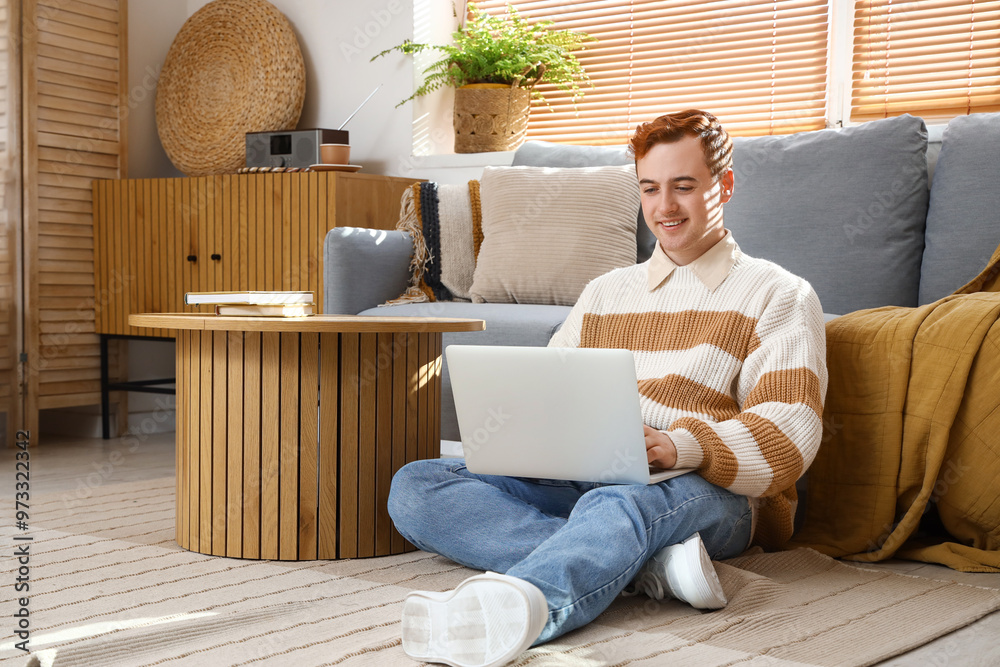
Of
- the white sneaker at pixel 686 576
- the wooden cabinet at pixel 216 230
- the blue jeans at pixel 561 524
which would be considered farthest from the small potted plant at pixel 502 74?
the white sneaker at pixel 686 576

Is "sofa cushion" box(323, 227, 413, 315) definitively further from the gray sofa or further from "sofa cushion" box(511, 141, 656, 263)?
"sofa cushion" box(511, 141, 656, 263)

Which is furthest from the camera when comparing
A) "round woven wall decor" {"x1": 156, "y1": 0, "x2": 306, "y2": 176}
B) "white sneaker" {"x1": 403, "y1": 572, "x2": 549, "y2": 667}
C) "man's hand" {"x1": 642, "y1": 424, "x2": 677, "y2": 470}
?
"round woven wall decor" {"x1": 156, "y1": 0, "x2": 306, "y2": 176}

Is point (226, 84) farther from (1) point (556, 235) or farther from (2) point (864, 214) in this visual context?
(2) point (864, 214)

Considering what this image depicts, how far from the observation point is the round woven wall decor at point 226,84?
12.9 ft

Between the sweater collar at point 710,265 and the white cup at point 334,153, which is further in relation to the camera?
the white cup at point 334,153

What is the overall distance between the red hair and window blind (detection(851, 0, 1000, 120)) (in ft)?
5.09

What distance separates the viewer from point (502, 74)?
3584mm

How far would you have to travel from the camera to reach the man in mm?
1451

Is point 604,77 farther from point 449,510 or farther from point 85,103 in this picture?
point 449,510

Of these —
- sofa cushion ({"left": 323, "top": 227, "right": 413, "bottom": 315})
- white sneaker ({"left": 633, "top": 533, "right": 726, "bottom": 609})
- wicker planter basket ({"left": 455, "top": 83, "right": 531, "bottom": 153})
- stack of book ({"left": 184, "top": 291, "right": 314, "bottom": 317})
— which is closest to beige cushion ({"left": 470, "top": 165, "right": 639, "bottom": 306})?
sofa cushion ({"left": 323, "top": 227, "right": 413, "bottom": 315})

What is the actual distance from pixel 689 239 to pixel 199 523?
108cm

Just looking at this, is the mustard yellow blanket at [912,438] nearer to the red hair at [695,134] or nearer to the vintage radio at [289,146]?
the red hair at [695,134]

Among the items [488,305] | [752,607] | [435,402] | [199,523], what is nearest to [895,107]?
[488,305]

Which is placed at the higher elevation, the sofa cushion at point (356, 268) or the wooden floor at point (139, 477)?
the sofa cushion at point (356, 268)
